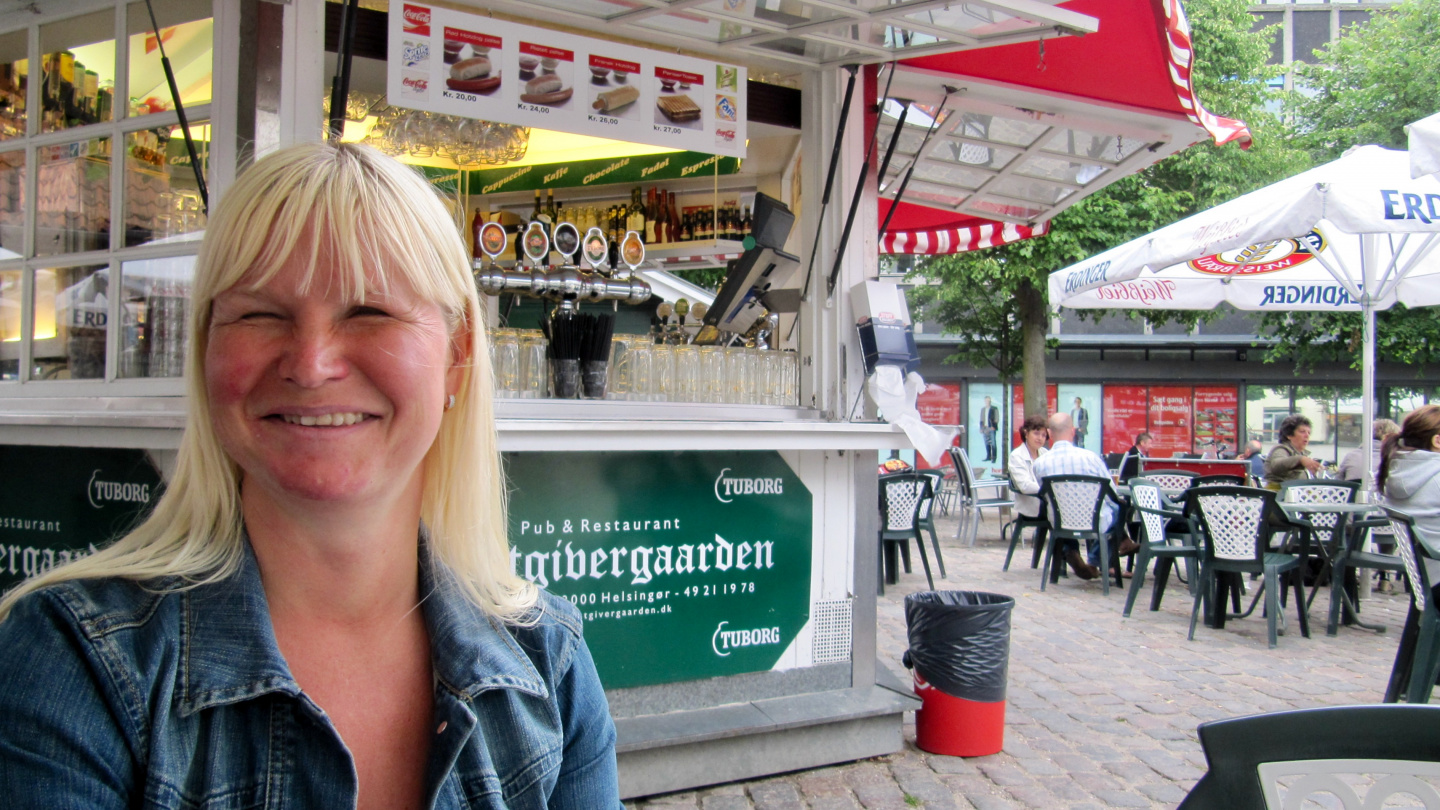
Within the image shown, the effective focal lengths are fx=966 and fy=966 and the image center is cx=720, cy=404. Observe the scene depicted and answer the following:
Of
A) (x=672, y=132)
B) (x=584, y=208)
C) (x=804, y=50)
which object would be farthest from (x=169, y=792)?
(x=584, y=208)

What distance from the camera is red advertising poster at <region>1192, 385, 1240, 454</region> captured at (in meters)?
22.8

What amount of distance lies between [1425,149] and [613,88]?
14.1ft

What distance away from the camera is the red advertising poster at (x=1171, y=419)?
75.9 feet

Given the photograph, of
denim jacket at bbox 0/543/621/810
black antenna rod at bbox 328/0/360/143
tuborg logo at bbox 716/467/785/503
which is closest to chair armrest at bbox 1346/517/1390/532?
tuborg logo at bbox 716/467/785/503

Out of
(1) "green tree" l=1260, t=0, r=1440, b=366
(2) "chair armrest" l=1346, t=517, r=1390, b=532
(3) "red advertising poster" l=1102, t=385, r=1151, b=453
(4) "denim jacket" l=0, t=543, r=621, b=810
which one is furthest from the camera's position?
(3) "red advertising poster" l=1102, t=385, r=1151, b=453

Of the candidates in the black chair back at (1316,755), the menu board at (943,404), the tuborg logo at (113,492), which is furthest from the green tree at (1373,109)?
the tuborg logo at (113,492)

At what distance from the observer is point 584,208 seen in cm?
764

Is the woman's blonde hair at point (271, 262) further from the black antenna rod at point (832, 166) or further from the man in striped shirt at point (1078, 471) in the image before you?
the man in striped shirt at point (1078, 471)

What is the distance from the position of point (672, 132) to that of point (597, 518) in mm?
1640

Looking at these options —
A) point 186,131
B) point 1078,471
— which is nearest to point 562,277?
point 186,131

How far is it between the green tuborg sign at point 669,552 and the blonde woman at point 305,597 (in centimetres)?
240

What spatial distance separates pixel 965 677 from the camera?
4328 millimetres

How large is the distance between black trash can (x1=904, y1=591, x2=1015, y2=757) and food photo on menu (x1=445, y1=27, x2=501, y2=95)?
295cm

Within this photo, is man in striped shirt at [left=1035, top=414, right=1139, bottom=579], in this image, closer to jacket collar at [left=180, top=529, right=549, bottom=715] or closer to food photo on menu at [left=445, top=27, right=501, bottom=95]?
food photo on menu at [left=445, top=27, right=501, bottom=95]
